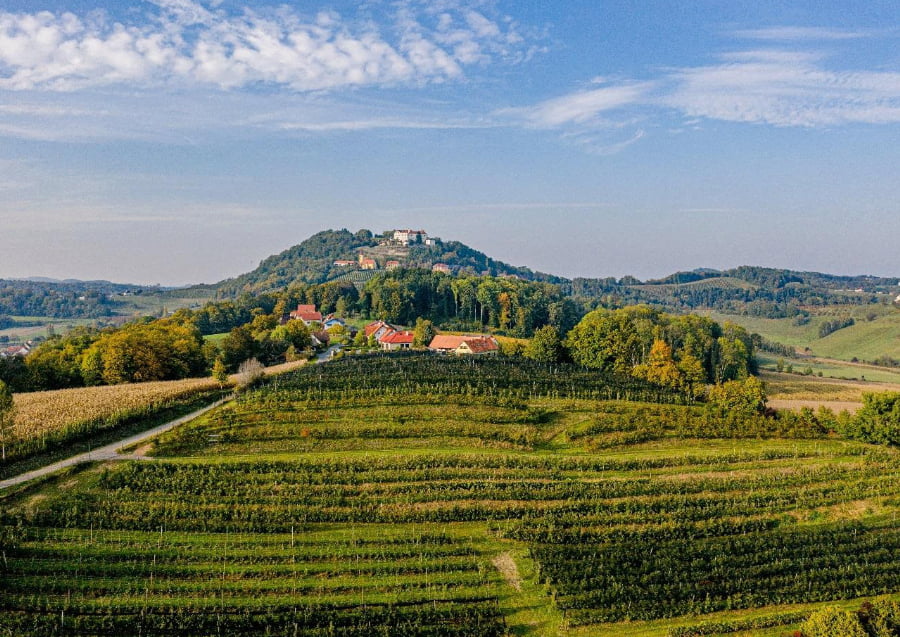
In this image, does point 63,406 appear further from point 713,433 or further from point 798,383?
point 798,383

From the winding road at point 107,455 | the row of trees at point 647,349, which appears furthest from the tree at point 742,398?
the winding road at point 107,455

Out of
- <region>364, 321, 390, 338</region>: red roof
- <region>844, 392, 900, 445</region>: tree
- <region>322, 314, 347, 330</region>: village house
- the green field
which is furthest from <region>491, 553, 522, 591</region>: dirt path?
the green field

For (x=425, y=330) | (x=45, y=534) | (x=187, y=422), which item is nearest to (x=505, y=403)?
(x=187, y=422)

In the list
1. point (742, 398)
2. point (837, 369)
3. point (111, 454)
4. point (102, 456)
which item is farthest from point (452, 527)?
point (837, 369)

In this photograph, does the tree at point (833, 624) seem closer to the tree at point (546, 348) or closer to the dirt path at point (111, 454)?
the dirt path at point (111, 454)

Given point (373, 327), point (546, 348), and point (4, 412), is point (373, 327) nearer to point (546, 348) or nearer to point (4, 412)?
point (546, 348)

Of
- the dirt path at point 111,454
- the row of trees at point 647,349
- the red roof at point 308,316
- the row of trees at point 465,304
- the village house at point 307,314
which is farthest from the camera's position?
the red roof at point 308,316

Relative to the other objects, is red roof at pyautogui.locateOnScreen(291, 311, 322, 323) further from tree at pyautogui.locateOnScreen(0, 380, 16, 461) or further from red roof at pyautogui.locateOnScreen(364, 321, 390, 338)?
tree at pyautogui.locateOnScreen(0, 380, 16, 461)

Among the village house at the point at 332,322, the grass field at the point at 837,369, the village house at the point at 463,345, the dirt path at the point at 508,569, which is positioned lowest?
the grass field at the point at 837,369
